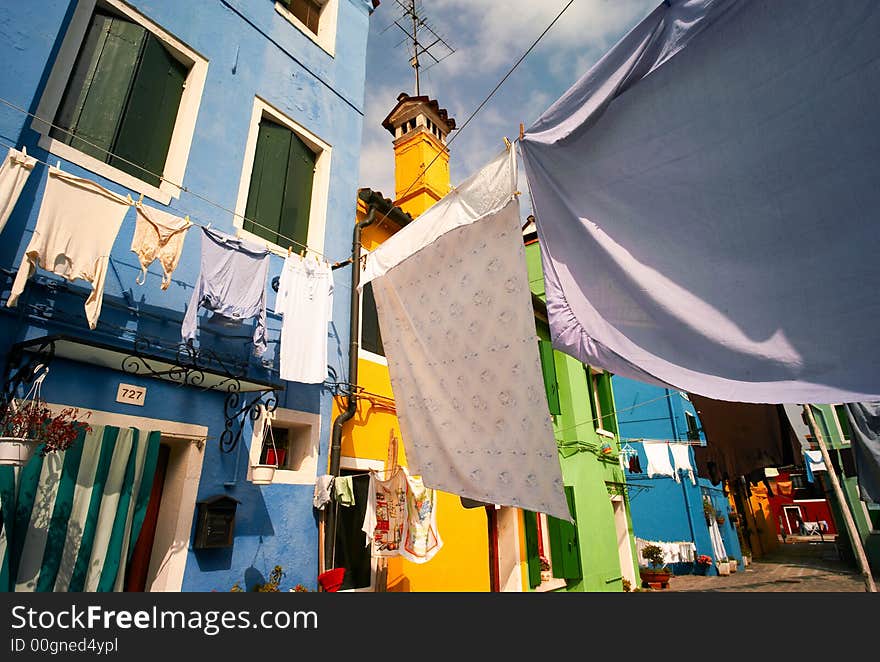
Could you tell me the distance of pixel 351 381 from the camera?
5871 millimetres

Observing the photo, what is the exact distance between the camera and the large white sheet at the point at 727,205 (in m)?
1.85

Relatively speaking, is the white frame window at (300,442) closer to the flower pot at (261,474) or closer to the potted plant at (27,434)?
the flower pot at (261,474)

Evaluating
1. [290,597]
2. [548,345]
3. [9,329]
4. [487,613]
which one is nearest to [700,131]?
[487,613]

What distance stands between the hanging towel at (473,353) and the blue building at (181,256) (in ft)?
5.66

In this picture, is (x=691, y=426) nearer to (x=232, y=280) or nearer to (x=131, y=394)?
(x=232, y=280)

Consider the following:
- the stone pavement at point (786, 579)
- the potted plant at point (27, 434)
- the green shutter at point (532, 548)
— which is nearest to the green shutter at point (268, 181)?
the potted plant at point (27, 434)

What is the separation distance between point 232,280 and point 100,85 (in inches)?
94.9

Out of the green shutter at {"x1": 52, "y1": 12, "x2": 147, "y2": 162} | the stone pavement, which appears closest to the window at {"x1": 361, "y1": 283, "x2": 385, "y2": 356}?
the green shutter at {"x1": 52, "y1": 12, "x2": 147, "y2": 162}

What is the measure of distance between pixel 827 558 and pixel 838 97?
2459cm

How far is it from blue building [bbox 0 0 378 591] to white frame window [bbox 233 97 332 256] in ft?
0.09

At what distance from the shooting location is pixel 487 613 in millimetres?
1882

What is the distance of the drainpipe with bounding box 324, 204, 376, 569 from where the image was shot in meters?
5.14

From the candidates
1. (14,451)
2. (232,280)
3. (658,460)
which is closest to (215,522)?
(14,451)

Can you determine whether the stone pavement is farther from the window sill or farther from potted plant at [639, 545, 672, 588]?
the window sill
